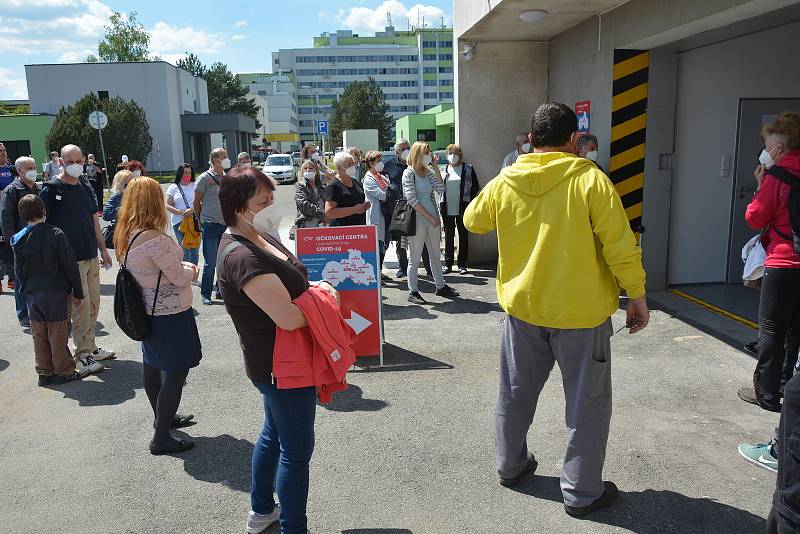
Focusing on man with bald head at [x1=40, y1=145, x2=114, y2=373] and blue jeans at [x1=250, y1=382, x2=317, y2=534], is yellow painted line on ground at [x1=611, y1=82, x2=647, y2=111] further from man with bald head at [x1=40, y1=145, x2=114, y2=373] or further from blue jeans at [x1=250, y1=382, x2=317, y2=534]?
blue jeans at [x1=250, y1=382, x2=317, y2=534]

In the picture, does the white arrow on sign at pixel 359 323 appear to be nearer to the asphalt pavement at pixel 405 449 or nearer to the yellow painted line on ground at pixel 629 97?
the asphalt pavement at pixel 405 449

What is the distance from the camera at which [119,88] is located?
154ft

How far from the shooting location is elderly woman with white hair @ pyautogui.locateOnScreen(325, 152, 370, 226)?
7.13 metres

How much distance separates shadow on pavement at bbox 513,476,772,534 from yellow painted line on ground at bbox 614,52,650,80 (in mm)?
5366

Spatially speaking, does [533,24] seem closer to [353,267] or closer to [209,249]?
[353,267]

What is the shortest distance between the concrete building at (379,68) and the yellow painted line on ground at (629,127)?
131926 millimetres

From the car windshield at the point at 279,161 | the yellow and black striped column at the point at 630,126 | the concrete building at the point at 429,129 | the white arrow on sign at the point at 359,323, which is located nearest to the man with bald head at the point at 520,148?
the yellow and black striped column at the point at 630,126

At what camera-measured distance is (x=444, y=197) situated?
31.8ft

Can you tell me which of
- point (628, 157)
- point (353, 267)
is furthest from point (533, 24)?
point (353, 267)

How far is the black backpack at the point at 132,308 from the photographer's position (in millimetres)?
4031

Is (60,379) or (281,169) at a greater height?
(281,169)

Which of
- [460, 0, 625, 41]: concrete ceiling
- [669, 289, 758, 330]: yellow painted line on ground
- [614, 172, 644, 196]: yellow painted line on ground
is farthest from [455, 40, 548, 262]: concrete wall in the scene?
[669, 289, 758, 330]: yellow painted line on ground

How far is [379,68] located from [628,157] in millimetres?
143254

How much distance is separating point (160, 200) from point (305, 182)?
154 inches
